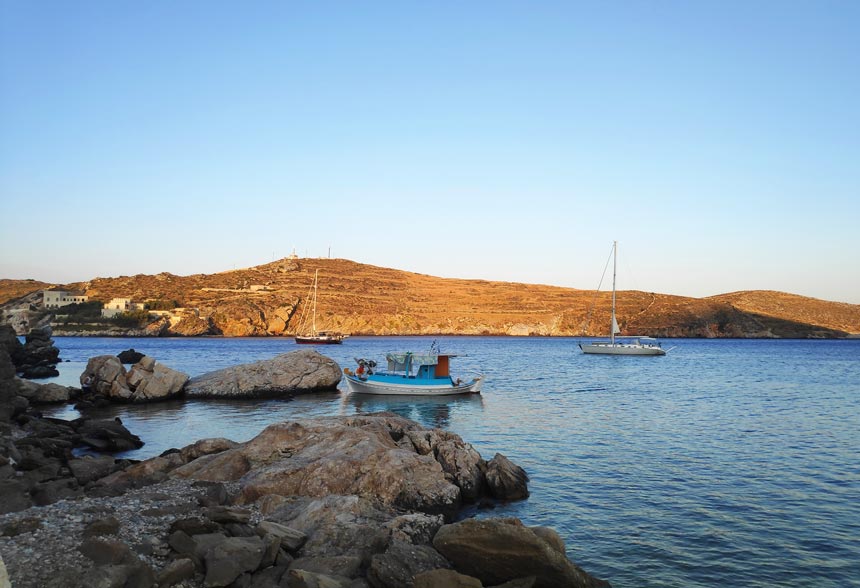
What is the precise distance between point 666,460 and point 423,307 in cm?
12849

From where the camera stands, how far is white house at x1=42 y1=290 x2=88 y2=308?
12434 centimetres

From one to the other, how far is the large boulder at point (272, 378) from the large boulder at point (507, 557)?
92.5 feet

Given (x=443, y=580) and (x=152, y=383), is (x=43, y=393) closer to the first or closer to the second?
(x=152, y=383)

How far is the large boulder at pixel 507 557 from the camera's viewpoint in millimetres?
8516

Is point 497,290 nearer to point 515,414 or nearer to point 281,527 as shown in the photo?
point 515,414

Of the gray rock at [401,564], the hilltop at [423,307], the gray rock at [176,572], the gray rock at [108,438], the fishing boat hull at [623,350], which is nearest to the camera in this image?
the gray rock at [176,572]

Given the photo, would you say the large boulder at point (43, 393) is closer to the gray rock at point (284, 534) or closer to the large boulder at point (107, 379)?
the large boulder at point (107, 379)

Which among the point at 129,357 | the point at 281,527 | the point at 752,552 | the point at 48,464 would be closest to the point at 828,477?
the point at 752,552

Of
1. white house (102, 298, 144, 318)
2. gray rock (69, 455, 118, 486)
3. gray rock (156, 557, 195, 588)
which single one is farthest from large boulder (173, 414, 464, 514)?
white house (102, 298, 144, 318)

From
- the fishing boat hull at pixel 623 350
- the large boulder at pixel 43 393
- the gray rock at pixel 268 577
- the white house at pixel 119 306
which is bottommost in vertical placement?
the large boulder at pixel 43 393

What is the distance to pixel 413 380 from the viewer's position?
121 ft

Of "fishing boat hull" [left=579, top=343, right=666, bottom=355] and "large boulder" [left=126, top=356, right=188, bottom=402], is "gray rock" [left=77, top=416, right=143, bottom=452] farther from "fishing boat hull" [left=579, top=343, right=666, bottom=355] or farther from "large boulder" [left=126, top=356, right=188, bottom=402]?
"fishing boat hull" [left=579, top=343, right=666, bottom=355]

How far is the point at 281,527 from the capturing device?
9.93m

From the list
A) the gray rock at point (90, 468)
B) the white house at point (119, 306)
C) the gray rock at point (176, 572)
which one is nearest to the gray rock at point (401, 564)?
the gray rock at point (176, 572)
